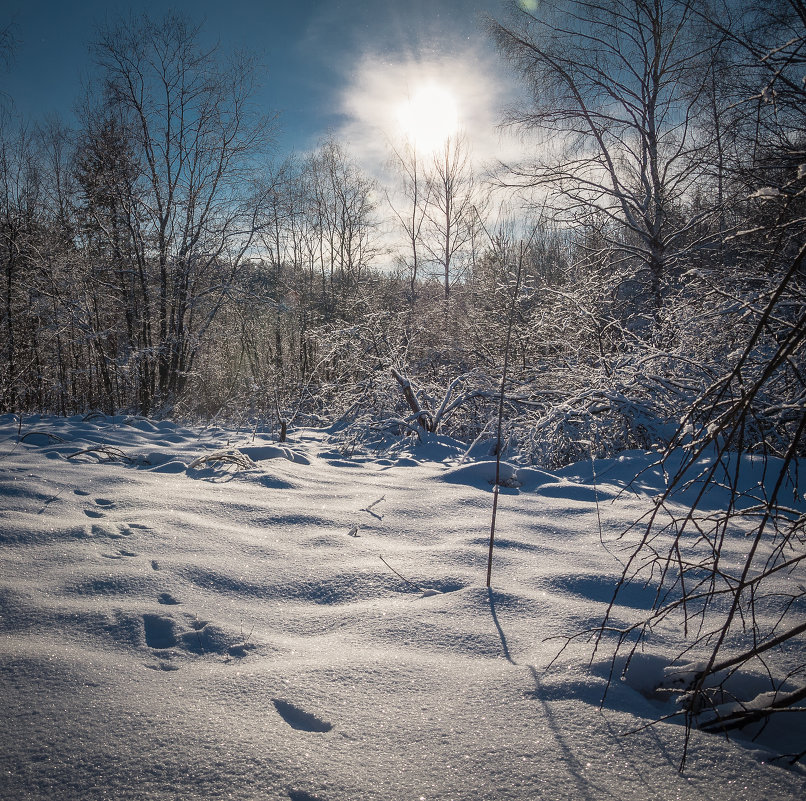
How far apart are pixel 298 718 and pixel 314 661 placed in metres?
0.19

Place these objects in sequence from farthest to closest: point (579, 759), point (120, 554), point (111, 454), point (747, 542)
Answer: point (111, 454) < point (747, 542) < point (120, 554) < point (579, 759)

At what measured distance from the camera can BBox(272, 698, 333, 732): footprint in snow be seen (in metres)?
0.99

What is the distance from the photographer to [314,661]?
120cm

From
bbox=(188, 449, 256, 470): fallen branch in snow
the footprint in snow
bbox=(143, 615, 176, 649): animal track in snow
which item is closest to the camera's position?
the footprint in snow

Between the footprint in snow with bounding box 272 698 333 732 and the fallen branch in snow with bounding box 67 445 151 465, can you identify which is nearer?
the footprint in snow with bounding box 272 698 333 732

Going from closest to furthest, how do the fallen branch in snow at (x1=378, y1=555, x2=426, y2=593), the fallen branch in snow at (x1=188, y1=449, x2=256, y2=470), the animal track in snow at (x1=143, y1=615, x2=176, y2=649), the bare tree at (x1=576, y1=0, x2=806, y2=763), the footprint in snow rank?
1. the bare tree at (x1=576, y1=0, x2=806, y2=763)
2. the footprint in snow
3. the animal track in snow at (x1=143, y1=615, x2=176, y2=649)
4. the fallen branch in snow at (x1=378, y1=555, x2=426, y2=593)
5. the fallen branch in snow at (x1=188, y1=449, x2=256, y2=470)

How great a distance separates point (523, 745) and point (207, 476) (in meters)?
2.54

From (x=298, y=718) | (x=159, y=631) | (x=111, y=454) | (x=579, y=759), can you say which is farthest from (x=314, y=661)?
(x=111, y=454)

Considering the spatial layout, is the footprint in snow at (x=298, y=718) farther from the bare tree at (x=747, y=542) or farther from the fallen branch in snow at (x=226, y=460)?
the fallen branch in snow at (x=226, y=460)

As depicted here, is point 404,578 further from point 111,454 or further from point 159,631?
point 111,454

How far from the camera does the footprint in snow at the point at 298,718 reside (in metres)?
0.99

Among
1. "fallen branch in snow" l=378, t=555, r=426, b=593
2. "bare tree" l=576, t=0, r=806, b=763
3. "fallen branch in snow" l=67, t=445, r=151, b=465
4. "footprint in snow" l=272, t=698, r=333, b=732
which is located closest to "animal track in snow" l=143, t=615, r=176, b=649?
"footprint in snow" l=272, t=698, r=333, b=732

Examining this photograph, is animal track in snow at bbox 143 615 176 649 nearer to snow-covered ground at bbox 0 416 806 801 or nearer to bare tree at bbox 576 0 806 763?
snow-covered ground at bbox 0 416 806 801

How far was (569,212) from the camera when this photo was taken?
7.36 meters
